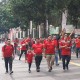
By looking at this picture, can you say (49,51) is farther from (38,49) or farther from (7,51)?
(7,51)

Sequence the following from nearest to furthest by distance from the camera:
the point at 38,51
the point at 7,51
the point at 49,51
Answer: the point at 7,51, the point at 38,51, the point at 49,51

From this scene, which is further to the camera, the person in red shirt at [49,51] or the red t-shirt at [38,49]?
the person in red shirt at [49,51]

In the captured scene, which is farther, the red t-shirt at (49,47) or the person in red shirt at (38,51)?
the red t-shirt at (49,47)

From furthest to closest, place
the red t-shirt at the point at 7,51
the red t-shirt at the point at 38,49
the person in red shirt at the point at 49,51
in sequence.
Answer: the person in red shirt at the point at 49,51 → the red t-shirt at the point at 38,49 → the red t-shirt at the point at 7,51

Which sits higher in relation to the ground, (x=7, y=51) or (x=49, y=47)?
(x=49, y=47)

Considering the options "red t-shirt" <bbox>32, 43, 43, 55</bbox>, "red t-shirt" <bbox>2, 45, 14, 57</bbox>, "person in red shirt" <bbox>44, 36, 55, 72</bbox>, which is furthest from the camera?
"person in red shirt" <bbox>44, 36, 55, 72</bbox>

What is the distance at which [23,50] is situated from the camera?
26.5 meters

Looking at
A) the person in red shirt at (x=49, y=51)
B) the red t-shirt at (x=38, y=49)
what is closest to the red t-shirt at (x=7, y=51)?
the red t-shirt at (x=38, y=49)

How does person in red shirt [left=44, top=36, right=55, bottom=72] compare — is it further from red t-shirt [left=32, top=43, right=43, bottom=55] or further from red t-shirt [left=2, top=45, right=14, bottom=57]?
red t-shirt [left=2, top=45, right=14, bottom=57]

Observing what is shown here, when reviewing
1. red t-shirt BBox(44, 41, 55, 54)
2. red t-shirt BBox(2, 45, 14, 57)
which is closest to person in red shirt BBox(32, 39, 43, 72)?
red t-shirt BBox(44, 41, 55, 54)

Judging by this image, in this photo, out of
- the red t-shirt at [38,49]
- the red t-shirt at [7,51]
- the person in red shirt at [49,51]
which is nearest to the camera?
the red t-shirt at [7,51]

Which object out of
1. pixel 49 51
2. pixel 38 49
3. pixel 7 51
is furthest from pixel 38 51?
pixel 7 51

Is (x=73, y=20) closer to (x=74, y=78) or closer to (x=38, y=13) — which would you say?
(x=38, y=13)

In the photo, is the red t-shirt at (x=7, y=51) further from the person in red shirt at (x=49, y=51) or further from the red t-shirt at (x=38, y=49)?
the person in red shirt at (x=49, y=51)
